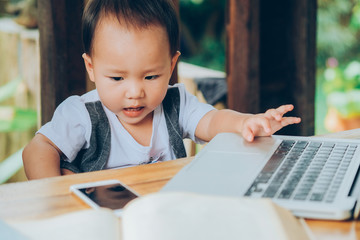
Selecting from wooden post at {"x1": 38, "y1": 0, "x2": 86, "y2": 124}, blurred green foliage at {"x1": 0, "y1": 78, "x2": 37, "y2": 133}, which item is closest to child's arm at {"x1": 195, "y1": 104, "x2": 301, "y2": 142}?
wooden post at {"x1": 38, "y1": 0, "x2": 86, "y2": 124}

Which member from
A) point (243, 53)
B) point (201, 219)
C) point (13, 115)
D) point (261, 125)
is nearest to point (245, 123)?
point (261, 125)

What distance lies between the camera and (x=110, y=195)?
815 millimetres

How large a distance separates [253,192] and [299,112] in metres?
1.60

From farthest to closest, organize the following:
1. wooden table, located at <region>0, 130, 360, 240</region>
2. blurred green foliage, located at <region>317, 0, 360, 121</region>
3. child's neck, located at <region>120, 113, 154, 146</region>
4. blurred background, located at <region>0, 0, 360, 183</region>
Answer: blurred green foliage, located at <region>317, 0, 360, 121</region>
blurred background, located at <region>0, 0, 360, 183</region>
child's neck, located at <region>120, 113, 154, 146</region>
wooden table, located at <region>0, 130, 360, 240</region>

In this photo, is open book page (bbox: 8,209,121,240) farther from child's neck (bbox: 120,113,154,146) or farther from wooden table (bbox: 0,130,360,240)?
child's neck (bbox: 120,113,154,146)

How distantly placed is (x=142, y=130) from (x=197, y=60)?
5.53 meters

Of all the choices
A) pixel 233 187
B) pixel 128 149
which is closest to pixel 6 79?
pixel 128 149

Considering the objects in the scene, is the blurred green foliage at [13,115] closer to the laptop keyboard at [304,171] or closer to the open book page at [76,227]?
the laptop keyboard at [304,171]

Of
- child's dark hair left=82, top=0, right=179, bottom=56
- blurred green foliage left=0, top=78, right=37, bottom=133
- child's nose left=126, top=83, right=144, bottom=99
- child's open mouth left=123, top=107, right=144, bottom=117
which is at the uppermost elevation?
child's dark hair left=82, top=0, right=179, bottom=56

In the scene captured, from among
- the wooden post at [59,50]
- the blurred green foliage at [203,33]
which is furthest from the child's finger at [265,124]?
the blurred green foliage at [203,33]

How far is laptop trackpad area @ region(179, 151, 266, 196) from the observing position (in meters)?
0.77

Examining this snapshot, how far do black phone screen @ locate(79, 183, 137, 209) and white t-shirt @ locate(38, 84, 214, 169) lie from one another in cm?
43

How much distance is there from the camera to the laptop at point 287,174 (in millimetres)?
722

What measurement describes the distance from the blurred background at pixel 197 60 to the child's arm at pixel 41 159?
1074 mm
